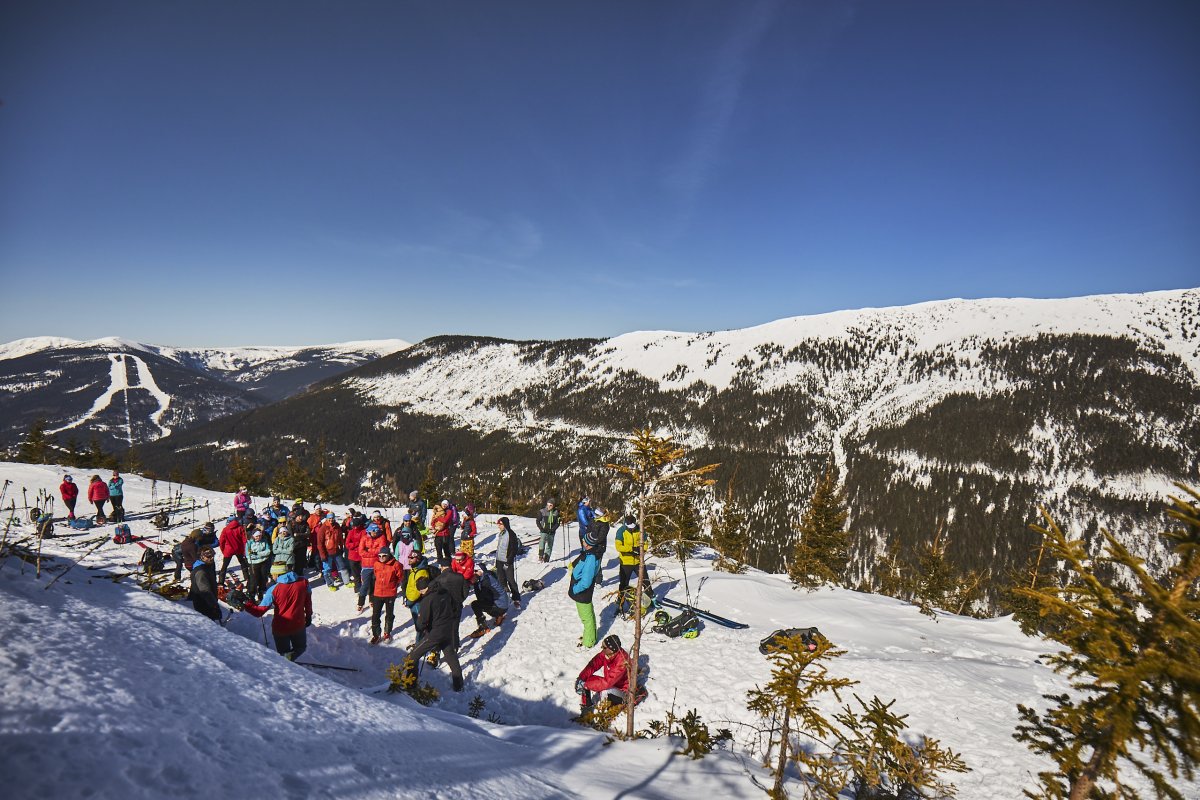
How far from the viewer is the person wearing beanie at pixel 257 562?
406 inches

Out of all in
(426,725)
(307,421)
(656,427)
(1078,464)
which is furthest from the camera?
(307,421)

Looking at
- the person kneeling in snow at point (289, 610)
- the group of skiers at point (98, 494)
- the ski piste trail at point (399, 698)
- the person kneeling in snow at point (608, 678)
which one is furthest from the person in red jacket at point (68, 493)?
the person kneeling in snow at point (608, 678)

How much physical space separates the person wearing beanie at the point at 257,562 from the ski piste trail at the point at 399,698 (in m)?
1.36

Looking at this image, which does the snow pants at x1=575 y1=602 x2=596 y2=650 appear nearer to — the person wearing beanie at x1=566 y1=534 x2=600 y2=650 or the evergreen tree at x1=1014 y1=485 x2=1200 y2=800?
the person wearing beanie at x1=566 y1=534 x2=600 y2=650

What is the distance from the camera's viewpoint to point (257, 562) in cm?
1041

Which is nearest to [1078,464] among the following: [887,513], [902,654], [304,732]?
[887,513]

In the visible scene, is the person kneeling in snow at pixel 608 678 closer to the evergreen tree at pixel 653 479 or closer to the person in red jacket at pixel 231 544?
the evergreen tree at pixel 653 479

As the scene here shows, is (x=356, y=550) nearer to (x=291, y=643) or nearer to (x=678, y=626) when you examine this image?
(x=291, y=643)

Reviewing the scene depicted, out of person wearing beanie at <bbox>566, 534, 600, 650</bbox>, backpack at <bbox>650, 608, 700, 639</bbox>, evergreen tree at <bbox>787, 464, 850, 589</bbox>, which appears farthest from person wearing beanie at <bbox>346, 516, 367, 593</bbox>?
evergreen tree at <bbox>787, 464, 850, 589</bbox>

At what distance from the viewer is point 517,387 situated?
151 m

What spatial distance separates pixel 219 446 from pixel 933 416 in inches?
7306

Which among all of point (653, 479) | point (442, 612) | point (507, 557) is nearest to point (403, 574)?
point (507, 557)

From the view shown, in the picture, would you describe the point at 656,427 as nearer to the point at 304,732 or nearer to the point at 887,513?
the point at 887,513

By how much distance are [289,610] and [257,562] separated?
155 inches
